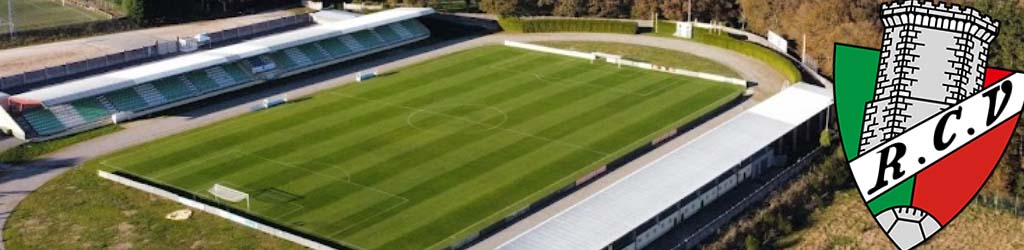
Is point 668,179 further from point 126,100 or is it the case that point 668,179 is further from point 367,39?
point 367,39

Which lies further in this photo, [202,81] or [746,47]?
[746,47]

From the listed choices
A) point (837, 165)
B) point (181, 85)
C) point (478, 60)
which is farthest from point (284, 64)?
point (837, 165)

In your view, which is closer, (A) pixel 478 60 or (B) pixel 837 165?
(B) pixel 837 165

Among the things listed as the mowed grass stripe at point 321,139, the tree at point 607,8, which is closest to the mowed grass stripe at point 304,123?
the mowed grass stripe at point 321,139

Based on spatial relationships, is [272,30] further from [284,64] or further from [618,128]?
[618,128]

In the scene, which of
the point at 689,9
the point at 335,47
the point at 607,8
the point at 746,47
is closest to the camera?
the point at 746,47

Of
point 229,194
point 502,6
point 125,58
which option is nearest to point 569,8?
point 502,6

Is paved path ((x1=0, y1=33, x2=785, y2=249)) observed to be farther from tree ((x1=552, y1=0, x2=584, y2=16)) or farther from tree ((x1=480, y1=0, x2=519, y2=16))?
tree ((x1=552, y1=0, x2=584, y2=16))
